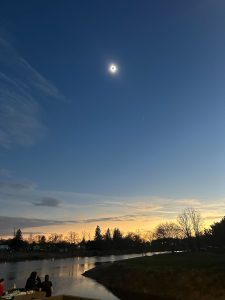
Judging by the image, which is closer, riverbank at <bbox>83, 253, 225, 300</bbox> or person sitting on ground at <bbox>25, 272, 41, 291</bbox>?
person sitting on ground at <bbox>25, 272, 41, 291</bbox>

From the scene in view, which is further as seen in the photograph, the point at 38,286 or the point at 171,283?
the point at 171,283

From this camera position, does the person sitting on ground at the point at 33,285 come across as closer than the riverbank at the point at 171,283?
Yes

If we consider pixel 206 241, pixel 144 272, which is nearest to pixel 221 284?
pixel 144 272

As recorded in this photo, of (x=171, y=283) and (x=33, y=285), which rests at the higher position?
(x=171, y=283)

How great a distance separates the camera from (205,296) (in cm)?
4206

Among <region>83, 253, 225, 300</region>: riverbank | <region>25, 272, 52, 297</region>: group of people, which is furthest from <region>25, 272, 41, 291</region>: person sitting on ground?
<region>83, 253, 225, 300</region>: riverbank

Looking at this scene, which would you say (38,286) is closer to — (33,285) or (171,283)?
(33,285)

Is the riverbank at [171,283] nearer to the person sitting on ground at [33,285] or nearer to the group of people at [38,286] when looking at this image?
the group of people at [38,286]

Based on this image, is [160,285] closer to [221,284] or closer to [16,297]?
[221,284]

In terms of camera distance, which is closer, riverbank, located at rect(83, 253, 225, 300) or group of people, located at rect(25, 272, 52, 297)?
group of people, located at rect(25, 272, 52, 297)

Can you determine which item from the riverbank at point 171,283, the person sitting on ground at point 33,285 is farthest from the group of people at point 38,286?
the riverbank at point 171,283

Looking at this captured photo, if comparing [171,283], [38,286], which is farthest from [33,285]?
[171,283]

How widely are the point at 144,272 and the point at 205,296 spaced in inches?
710

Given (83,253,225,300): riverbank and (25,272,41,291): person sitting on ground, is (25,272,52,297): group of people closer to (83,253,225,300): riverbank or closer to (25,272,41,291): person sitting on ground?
(25,272,41,291): person sitting on ground
